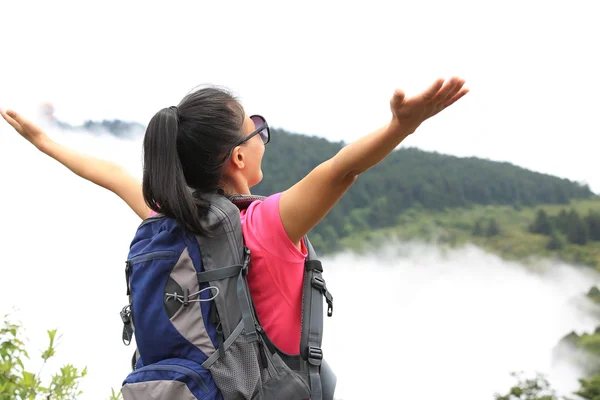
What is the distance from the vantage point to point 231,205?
1.49 metres

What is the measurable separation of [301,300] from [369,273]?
27031 millimetres

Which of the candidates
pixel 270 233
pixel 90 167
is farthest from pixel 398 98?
pixel 90 167

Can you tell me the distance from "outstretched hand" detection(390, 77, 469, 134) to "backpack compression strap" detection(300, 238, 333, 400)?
47 cm

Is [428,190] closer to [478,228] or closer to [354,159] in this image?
[478,228]

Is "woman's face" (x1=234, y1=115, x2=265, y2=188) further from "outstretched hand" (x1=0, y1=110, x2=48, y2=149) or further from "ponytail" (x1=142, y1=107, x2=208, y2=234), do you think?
"outstretched hand" (x1=0, y1=110, x2=48, y2=149)

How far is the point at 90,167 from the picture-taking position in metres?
2.12

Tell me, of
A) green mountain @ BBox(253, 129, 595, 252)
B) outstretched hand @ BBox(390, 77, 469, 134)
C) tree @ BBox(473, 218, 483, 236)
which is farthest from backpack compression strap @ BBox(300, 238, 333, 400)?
tree @ BBox(473, 218, 483, 236)

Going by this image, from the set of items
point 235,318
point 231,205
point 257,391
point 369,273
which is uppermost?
point 369,273

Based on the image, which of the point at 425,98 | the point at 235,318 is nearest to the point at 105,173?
the point at 235,318

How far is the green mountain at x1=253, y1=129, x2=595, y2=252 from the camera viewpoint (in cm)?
2547

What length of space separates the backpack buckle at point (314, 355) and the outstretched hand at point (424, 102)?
557 mm

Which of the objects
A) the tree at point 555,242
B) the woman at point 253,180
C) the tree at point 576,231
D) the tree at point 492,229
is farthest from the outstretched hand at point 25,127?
the tree at point 492,229

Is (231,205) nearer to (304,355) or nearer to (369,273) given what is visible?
(304,355)

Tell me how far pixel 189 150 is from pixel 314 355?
1.82 feet
